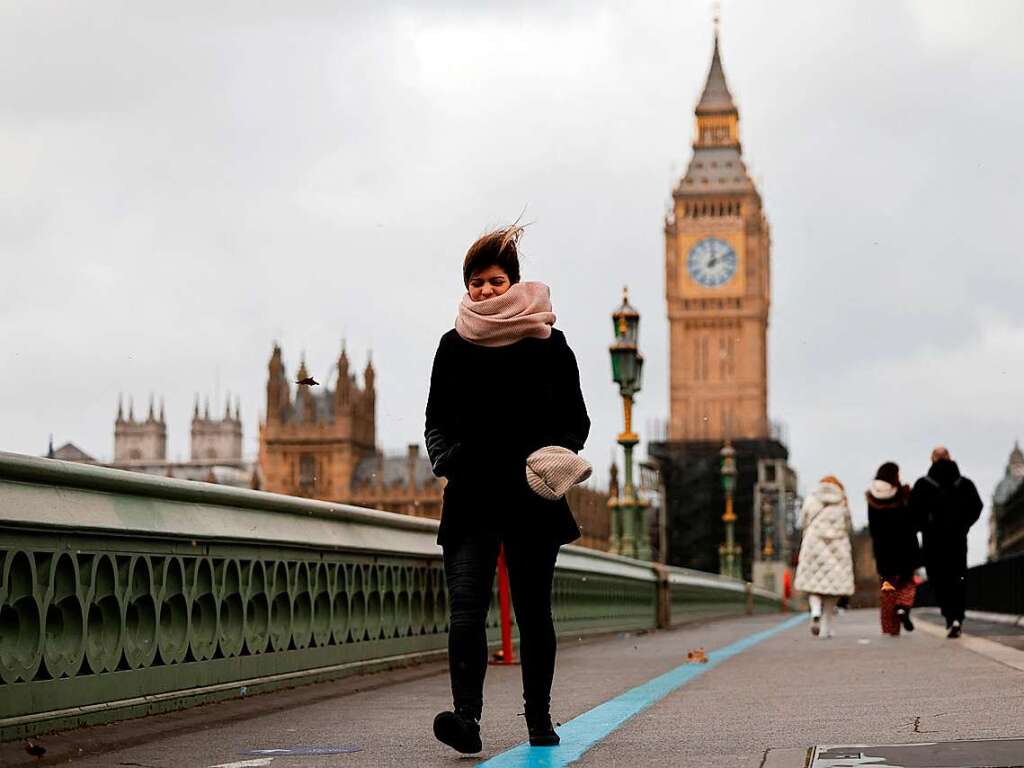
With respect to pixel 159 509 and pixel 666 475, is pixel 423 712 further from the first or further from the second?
pixel 666 475

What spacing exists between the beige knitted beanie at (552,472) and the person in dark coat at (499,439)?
2.0 inches

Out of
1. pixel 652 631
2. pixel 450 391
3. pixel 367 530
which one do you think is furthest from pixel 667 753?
pixel 652 631

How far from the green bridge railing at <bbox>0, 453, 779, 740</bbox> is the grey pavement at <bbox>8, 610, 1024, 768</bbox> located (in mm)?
165

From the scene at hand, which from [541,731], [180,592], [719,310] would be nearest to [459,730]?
[541,731]

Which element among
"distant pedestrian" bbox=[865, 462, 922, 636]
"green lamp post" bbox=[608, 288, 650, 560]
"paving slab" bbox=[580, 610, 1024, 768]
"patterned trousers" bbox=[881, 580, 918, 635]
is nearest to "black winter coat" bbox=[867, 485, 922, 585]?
"distant pedestrian" bbox=[865, 462, 922, 636]

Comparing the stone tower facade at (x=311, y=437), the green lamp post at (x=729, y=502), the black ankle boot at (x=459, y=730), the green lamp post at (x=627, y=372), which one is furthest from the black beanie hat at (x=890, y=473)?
the stone tower facade at (x=311, y=437)

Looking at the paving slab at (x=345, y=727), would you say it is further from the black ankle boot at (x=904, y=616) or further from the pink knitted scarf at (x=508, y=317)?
the black ankle boot at (x=904, y=616)

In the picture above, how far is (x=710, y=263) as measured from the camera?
158 meters

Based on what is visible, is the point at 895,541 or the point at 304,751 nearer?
the point at 304,751

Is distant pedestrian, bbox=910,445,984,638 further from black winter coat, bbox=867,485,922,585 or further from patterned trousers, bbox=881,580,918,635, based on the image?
patterned trousers, bbox=881,580,918,635

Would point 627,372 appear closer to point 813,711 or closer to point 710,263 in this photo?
point 813,711

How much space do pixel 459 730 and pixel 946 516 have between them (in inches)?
471

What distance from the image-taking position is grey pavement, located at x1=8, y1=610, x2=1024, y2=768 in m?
6.57

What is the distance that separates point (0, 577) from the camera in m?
6.39
